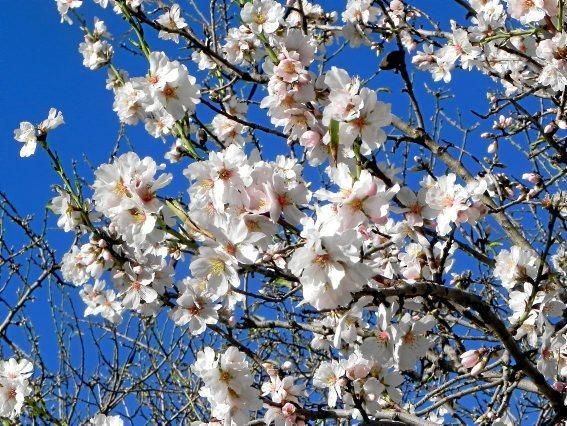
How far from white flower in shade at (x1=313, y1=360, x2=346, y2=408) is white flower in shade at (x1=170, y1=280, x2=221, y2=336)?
1.59ft

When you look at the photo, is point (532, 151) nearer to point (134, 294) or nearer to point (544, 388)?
point (544, 388)

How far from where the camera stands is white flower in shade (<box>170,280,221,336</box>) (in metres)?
2.68

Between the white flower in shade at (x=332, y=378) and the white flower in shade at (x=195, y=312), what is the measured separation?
483mm

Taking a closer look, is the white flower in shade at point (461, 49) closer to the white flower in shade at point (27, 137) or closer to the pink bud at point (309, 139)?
the pink bud at point (309, 139)

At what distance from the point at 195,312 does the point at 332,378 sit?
24.4 inches

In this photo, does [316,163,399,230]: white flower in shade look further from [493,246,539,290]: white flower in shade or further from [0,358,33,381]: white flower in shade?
[0,358,33,381]: white flower in shade

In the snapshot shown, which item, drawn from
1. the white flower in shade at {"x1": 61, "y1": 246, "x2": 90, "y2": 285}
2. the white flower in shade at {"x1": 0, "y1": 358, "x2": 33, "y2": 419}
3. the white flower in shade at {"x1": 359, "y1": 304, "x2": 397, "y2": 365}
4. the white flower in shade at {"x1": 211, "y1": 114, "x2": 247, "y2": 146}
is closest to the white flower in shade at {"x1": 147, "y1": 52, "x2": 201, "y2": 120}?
the white flower in shade at {"x1": 211, "y1": 114, "x2": 247, "y2": 146}

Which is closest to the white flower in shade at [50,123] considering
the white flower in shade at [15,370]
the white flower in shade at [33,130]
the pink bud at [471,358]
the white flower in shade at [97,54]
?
the white flower in shade at [33,130]

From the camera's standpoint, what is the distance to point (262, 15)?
9.64ft

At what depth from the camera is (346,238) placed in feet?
5.25

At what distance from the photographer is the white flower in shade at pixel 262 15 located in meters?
2.88

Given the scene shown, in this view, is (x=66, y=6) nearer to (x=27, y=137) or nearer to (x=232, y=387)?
(x=27, y=137)

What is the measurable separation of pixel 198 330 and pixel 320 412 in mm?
581

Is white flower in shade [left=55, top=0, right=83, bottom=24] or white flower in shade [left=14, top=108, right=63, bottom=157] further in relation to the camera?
white flower in shade [left=55, top=0, right=83, bottom=24]
